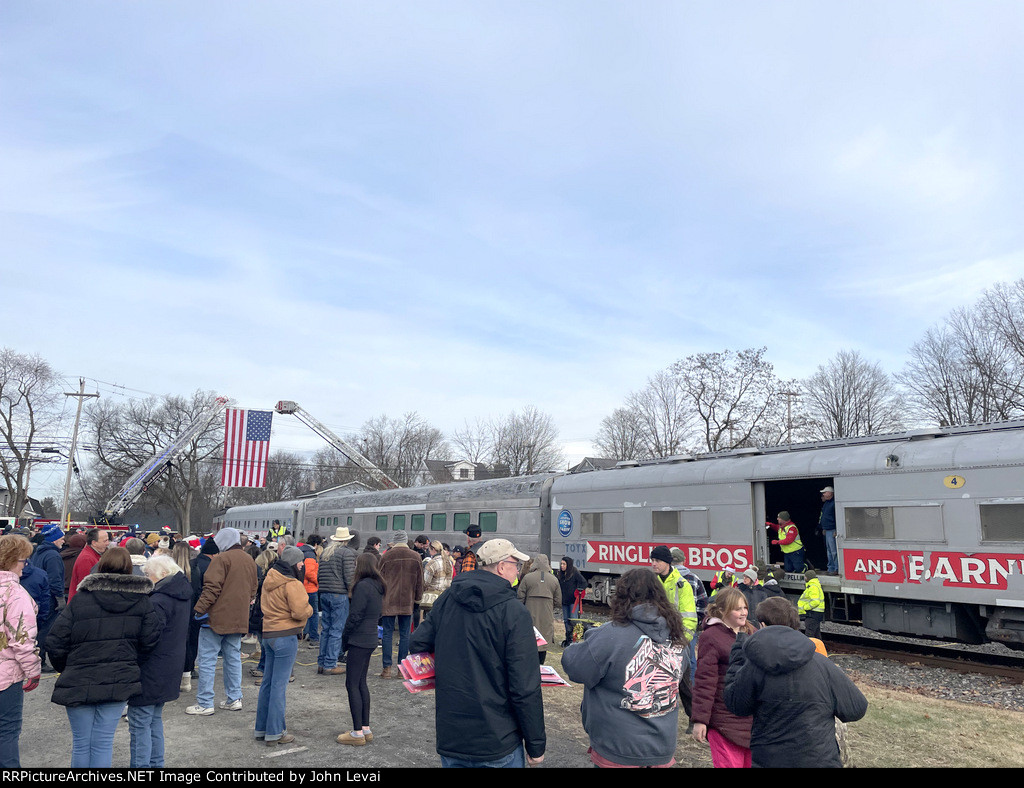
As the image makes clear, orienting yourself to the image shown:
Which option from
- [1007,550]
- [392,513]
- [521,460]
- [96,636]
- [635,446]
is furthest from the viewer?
[521,460]

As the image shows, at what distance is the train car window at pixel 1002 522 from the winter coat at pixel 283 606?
32.4 feet

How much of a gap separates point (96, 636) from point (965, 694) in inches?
411

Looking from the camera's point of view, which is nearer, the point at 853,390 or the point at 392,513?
the point at 392,513

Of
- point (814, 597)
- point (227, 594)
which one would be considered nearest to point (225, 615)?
point (227, 594)

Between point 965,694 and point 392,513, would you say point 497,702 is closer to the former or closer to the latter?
point 965,694

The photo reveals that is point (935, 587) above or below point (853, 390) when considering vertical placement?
below

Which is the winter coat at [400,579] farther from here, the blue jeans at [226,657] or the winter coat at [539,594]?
the blue jeans at [226,657]

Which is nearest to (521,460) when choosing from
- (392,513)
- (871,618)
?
(392,513)

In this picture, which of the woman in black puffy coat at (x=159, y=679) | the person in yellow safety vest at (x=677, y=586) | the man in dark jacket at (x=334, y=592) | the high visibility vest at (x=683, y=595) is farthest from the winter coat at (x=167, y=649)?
the high visibility vest at (x=683, y=595)

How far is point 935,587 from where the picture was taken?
10.9m

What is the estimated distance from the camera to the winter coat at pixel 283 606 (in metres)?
6.27

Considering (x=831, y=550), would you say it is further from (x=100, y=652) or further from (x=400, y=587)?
(x=100, y=652)
